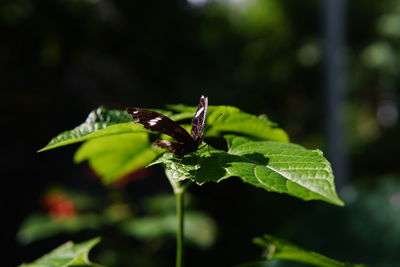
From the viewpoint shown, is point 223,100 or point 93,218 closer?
point 93,218

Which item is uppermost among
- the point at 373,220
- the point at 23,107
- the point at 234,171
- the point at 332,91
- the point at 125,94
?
the point at 332,91

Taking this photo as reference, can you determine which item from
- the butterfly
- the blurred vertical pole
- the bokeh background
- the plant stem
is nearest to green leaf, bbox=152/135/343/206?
the butterfly

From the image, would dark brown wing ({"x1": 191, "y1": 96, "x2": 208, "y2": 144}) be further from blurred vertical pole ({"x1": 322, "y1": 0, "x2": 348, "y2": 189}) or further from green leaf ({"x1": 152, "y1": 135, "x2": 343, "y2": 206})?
blurred vertical pole ({"x1": 322, "y1": 0, "x2": 348, "y2": 189})

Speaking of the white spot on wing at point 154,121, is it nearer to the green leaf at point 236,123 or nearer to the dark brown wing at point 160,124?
the dark brown wing at point 160,124

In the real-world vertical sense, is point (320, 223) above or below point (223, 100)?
below

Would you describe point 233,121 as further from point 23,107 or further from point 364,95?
point 364,95

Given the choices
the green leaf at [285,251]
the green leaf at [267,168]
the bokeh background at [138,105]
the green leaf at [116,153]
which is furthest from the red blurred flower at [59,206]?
the green leaf at [267,168]

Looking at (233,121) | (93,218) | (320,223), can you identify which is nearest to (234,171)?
(233,121)
